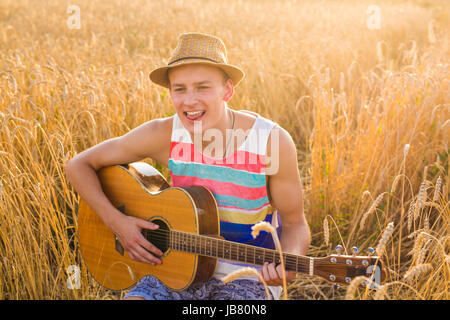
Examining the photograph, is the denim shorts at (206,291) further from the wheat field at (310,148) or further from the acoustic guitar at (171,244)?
the wheat field at (310,148)

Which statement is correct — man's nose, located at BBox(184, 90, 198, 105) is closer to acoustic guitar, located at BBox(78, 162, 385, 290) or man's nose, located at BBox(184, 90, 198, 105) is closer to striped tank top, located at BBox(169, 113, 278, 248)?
striped tank top, located at BBox(169, 113, 278, 248)

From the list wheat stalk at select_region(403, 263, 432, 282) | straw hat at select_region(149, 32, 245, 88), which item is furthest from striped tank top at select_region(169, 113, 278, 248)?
wheat stalk at select_region(403, 263, 432, 282)

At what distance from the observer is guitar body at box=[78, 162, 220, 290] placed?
1.89m

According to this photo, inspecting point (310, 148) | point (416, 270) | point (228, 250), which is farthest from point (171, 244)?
point (310, 148)

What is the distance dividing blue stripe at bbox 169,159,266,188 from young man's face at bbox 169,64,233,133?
7.4 inches

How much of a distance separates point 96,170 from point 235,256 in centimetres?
96

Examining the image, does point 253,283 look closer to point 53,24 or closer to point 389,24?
point 389,24

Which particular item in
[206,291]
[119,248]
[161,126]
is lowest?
[206,291]

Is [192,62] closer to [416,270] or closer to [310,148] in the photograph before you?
[416,270]

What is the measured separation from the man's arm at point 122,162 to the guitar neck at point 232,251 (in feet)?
0.52

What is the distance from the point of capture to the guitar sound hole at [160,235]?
200 centimetres

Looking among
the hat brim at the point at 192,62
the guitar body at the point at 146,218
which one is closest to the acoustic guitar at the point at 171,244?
the guitar body at the point at 146,218

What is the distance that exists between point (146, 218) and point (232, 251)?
546 millimetres

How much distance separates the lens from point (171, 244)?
1969 millimetres
